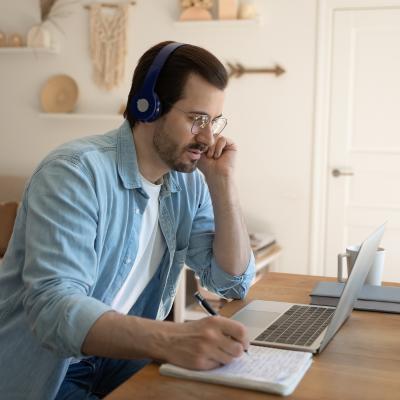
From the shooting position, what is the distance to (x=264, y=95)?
3975mm

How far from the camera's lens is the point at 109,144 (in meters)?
1.50

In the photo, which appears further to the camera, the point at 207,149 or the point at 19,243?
the point at 207,149

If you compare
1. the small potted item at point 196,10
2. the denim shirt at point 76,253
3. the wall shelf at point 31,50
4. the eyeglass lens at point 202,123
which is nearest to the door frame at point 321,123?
the small potted item at point 196,10

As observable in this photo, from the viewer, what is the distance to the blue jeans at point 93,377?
1.45 meters

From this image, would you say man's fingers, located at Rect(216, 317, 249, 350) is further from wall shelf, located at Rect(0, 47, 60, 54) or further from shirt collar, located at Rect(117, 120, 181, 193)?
wall shelf, located at Rect(0, 47, 60, 54)

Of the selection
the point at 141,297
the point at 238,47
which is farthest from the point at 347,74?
the point at 141,297

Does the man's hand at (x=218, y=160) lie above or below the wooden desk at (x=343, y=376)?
above

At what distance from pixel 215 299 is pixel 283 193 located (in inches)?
31.9

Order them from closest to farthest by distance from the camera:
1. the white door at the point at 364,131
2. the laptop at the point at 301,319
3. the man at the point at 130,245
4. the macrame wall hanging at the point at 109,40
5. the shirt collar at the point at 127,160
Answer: the man at the point at 130,245 < the laptop at the point at 301,319 < the shirt collar at the point at 127,160 < the white door at the point at 364,131 < the macrame wall hanging at the point at 109,40

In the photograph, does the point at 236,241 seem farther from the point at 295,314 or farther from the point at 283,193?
the point at 283,193

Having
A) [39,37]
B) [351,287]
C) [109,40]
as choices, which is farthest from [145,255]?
[39,37]

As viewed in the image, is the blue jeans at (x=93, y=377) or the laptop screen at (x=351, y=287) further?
the blue jeans at (x=93, y=377)

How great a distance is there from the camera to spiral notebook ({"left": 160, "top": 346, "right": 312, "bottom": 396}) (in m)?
1.02

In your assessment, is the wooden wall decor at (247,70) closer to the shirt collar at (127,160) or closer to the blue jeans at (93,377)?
the shirt collar at (127,160)
